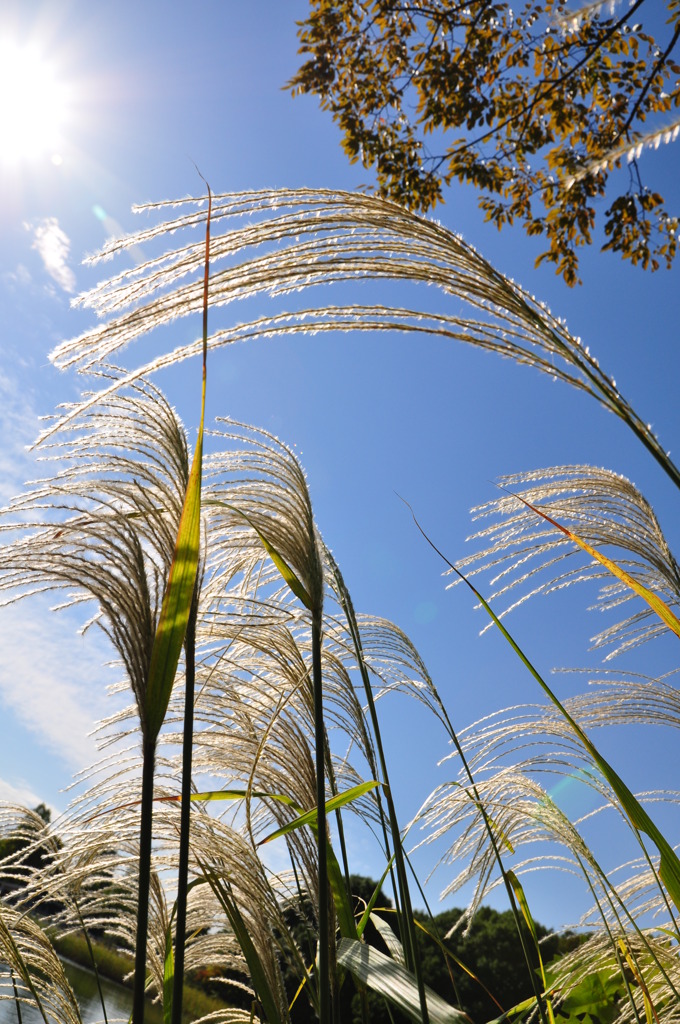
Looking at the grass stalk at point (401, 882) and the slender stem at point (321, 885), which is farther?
the grass stalk at point (401, 882)

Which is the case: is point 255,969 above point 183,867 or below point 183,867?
below

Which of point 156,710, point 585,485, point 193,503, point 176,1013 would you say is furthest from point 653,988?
point 193,503

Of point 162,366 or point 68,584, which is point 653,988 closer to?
point 68,584

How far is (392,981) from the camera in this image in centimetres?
136

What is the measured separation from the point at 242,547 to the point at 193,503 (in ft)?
3.52

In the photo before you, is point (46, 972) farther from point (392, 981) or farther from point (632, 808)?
point (632, 808)

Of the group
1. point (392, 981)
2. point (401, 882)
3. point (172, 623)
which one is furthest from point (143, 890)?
point (401, 882)

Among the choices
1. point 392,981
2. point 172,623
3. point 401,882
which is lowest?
point 392,981

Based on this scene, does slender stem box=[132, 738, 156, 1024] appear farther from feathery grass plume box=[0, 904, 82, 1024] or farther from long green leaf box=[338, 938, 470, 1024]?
feathery grass plume box=[0, 904, 82, 1024]

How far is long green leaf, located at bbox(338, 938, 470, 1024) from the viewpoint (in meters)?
1.33

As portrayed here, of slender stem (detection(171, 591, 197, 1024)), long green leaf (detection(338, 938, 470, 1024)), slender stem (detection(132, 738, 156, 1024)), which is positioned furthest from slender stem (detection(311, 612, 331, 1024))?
slender stem (detection(132, 738, 156, 1024))

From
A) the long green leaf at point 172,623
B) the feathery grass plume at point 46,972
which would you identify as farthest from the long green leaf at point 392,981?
the feathery grass plume at point 46,972

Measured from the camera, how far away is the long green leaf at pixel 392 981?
4.35 ft

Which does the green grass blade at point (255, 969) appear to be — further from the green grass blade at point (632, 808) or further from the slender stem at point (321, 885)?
the green grass blade at point (632, 808)
